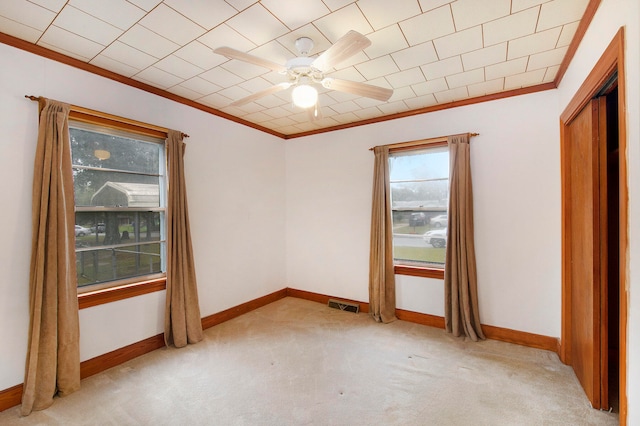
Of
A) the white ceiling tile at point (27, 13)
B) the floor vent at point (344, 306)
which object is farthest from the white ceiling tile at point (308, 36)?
the floor vent at point (344, 306)

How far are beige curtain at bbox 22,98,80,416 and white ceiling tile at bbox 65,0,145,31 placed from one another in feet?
2.85

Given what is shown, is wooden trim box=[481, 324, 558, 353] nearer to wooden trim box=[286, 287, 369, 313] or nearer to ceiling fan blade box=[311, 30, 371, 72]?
wooden trim box=[286, 287, 369, 313]

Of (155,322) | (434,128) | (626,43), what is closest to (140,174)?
(155,322)

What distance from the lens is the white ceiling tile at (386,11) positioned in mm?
1739

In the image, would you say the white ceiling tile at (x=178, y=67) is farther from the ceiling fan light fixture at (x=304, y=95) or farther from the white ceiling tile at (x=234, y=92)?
the ceiling fan light fixture at (x=304, y=95)

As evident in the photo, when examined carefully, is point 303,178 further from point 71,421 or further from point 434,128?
point 71,421

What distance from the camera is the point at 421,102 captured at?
11.0ft

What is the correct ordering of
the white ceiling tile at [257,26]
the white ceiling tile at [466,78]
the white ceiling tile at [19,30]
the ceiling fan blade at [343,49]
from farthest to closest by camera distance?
1. the white ceiling tile at [466,78]
2. the white ceiling tile at [19,30]
3. the white ceiling tile at [257,26]
4. the ceiling fan blade at [343,49]

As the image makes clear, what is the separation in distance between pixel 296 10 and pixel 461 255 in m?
2.74

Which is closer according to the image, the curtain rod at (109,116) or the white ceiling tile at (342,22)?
the white ceiling tile at (342,22)

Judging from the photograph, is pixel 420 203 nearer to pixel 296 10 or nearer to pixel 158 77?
pixel 296 10

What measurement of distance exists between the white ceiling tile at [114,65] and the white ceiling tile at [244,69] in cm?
83

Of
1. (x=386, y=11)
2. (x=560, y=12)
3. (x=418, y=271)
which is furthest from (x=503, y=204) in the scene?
(x=386, y=11)

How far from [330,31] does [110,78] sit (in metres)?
2.05
